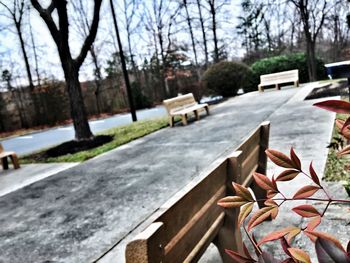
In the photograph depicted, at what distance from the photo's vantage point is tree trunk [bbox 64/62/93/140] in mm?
8516

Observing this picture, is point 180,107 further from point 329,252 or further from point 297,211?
point 329,252

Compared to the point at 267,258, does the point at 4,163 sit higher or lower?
lower

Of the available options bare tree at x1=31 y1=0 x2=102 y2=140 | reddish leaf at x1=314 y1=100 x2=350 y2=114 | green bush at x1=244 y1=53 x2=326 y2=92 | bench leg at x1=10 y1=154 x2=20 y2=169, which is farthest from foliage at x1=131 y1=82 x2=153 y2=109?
reddish leaf at x1=314 y1=100 x2=350 y2=114

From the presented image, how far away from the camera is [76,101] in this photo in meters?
8.62

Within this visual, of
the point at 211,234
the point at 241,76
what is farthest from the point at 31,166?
the point at 241,76

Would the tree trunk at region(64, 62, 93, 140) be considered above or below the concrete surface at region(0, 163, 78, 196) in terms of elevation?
above

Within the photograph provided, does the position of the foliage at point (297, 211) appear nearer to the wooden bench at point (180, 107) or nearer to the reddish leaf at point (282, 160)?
the reddish leaf at point (282, 160)

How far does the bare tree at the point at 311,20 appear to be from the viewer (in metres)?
17.8

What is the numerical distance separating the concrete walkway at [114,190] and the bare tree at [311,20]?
450 inches

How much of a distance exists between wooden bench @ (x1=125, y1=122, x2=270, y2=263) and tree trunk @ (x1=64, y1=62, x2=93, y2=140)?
694 cm

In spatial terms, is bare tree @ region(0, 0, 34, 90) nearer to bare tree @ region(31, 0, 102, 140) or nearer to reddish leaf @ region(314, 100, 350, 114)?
→ bare tree @ region(31, 0, 102, 140)

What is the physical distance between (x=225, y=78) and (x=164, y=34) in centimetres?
1150

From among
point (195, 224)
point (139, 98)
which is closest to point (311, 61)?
point (139, 98)

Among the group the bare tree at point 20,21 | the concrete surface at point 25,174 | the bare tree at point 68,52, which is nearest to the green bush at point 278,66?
the bare tree at point 68,52
